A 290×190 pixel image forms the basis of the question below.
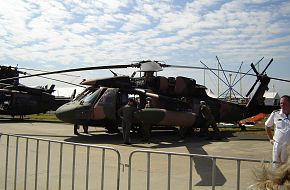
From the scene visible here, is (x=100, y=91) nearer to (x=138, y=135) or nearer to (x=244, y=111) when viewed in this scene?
(x=138, y=135)

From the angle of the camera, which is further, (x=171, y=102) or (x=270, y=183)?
(x=171, y=102)

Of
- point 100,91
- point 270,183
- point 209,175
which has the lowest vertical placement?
point 209,175

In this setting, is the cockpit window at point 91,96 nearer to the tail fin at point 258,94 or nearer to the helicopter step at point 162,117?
the helicopter step at point 162,117

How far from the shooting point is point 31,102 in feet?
87.0

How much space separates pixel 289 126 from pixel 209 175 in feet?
6.69

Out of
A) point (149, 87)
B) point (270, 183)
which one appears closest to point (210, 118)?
A: point (149, 87)

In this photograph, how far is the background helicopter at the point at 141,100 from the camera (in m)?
14.7

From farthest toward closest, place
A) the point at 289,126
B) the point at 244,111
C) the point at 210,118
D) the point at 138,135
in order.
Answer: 1. the point at 244,111
2. the point at 138,135
3. the point at 210,118
4. the point at 289,126

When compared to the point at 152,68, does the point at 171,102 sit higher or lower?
lower

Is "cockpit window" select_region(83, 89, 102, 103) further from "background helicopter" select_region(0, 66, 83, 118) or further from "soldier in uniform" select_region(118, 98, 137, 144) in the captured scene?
"background helicopter" select_region(0, 66, 83, 118)

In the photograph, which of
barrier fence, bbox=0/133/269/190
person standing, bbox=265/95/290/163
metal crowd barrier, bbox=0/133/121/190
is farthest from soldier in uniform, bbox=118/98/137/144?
person standing, bbox=265/95/290/163

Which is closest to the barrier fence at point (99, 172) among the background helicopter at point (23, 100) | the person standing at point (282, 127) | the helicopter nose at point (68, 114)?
the person standing at point (282, 127)

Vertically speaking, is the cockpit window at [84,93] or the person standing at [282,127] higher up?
the cockpit window at [84,93]

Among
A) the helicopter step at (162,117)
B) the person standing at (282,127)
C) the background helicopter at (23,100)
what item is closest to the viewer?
the person standing at (282,127)
